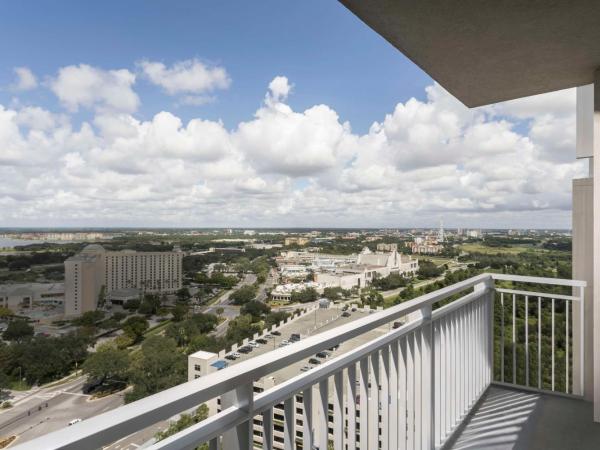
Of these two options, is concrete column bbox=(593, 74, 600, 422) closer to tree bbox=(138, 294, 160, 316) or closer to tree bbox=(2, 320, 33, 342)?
tree bbox=(138, 294, 160, 316)

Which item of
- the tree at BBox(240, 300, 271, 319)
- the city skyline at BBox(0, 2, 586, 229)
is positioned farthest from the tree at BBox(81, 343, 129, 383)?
the city skyline at BBox(0, 2, 586, 229)

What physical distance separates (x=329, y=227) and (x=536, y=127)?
20.9 feet

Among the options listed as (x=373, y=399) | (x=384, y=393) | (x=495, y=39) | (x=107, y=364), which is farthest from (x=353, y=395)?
(x=107, y=364)

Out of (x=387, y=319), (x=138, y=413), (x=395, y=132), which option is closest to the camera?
(x=138, y=413)

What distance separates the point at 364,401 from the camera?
1583 millimetres

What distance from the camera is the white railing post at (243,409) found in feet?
3.26

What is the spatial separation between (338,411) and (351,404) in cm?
11

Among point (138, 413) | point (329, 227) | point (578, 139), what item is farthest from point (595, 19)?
point (329, 227)

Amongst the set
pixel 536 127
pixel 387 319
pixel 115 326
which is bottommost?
pixel 115 326

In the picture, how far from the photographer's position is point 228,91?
373 inches

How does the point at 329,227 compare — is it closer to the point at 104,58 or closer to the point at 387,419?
the point at 104,58

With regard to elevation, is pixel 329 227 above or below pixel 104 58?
below

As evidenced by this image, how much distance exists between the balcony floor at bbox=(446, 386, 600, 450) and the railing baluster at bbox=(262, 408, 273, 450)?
210 centimetres

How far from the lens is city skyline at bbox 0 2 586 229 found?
17.9 feet
